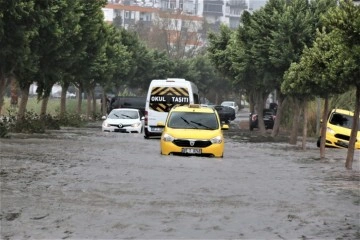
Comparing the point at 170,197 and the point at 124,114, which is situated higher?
the point at 124,114

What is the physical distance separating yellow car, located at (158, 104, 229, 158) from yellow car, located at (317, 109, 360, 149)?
31.2 feet

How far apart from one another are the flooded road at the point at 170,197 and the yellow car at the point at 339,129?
7.92 m

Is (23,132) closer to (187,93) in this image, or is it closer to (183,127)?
(187,93)

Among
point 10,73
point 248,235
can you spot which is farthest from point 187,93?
point 248,235

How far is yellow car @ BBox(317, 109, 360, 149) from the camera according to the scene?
1225 inches

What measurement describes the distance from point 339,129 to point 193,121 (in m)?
10.3

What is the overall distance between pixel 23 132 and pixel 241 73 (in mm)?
11712

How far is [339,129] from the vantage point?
31.4 m

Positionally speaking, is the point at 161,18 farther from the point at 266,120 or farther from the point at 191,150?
the point at 191,150

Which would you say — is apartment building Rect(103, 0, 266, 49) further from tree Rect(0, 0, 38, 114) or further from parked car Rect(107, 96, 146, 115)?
tree Rect(0, 0, 38, 114)

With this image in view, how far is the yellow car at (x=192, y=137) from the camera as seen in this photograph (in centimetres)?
2166

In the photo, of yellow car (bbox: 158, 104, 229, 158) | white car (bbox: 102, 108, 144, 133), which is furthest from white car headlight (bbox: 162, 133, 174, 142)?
white car (bbox: 102, 108, 144, 133)

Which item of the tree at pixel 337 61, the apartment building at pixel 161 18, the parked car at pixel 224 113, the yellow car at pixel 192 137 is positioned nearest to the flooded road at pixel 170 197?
the yellow car at pixel 192 137

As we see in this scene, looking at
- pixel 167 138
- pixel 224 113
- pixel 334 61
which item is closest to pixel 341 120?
pixel 334 61
